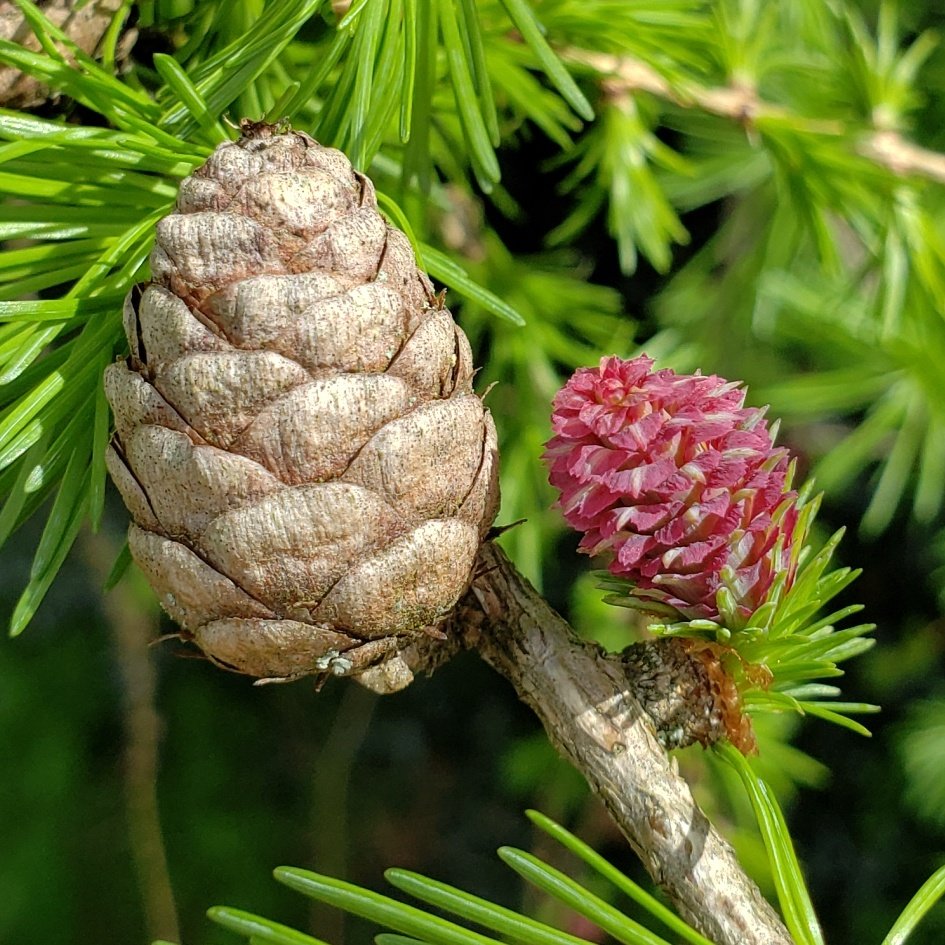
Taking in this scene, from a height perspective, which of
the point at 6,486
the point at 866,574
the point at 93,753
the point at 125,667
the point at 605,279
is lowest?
the point at 93,753

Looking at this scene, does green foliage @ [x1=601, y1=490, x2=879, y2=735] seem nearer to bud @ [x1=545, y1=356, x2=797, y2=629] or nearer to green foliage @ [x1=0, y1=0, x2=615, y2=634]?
Answer: bud @ [x1=545, y1=356, x2=797, y2=629]

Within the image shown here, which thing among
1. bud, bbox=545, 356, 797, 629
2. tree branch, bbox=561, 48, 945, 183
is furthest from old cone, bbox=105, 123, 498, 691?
tree branch, bbox=561, 48, 945, 183

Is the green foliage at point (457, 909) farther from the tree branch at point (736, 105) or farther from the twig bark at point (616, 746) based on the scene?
the tree branch at point (736, 105)

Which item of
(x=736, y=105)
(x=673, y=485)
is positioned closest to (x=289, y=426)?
(x=673, y=485)

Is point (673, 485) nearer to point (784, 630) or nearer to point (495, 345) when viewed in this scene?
point (784, 630)

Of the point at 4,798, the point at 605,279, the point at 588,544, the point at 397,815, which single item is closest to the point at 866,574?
the point at 605,279

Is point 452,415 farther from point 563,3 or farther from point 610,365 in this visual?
point 563,3

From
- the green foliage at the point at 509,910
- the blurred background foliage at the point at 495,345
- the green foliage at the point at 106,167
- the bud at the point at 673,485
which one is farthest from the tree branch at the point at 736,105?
the green foliage at the point at 509,910
